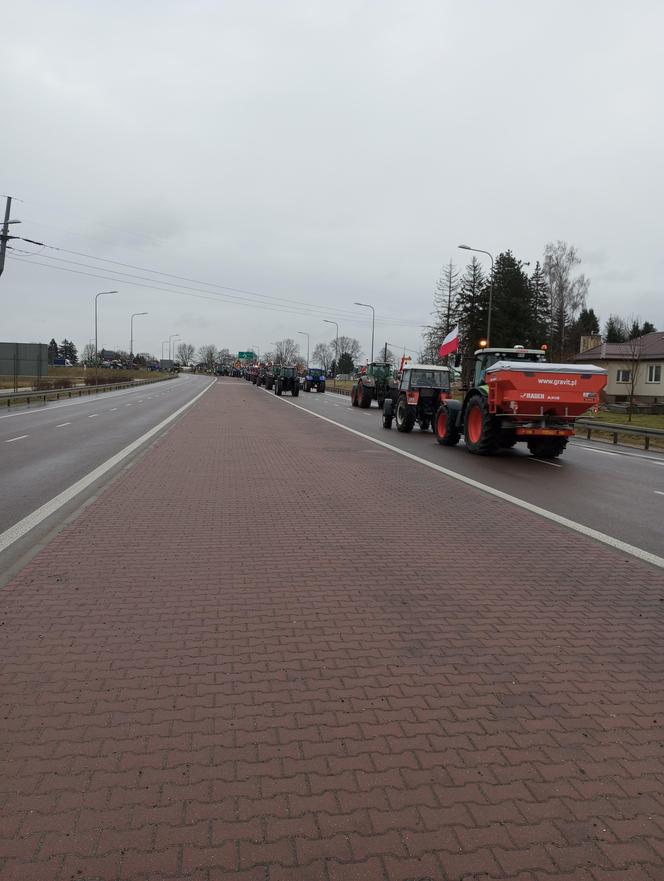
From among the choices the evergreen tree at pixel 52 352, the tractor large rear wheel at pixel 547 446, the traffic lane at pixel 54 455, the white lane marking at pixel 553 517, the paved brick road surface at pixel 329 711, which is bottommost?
the traffic lane at pixel 54 455

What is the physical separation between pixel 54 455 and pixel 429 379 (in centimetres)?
1281

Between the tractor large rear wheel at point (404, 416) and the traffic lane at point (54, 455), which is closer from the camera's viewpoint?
the traffic lane at point (54, 455)

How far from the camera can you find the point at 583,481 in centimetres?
1294

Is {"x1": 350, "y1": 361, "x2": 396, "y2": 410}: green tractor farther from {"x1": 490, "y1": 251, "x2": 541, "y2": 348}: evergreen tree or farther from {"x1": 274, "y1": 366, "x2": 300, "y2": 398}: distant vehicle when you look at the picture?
A: {"x1": 490, "y1": 251, "x2": 541, "y2": 348}: evergreen tree

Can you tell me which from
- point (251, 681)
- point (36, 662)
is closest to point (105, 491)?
point (36, 662)

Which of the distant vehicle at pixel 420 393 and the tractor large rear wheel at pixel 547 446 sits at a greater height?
the distant vehicle at pixel 420 393

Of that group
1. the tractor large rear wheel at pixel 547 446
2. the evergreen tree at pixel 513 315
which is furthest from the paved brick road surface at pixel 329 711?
the evergreen tree at pixel 513 315

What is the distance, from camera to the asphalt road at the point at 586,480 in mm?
9109

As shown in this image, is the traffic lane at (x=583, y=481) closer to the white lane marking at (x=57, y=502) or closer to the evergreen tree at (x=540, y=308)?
the white lane marking at (x=57, y=502)

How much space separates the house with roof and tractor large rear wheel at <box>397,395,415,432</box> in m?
34.6

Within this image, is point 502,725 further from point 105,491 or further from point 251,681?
point 105,491

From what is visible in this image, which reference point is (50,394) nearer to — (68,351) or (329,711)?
(329,711)

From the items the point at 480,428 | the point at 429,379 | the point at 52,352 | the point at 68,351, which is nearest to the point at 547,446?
the point at 480,428

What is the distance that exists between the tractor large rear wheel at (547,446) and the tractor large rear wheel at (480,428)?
1.05 metres
